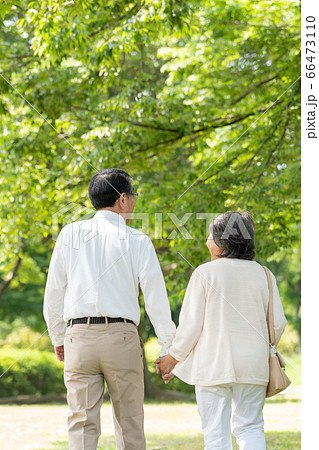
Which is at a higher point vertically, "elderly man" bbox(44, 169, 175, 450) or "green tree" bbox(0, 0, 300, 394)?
"green tree" bbox(0, 0, 300, 394)

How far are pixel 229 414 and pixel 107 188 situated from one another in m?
1.30

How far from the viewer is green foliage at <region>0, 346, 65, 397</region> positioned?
54.5 ft

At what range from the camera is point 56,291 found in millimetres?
3023

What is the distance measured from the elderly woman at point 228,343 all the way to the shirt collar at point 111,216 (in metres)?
0.47

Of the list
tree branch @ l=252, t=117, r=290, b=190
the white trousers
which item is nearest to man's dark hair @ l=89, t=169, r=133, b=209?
the white trousers

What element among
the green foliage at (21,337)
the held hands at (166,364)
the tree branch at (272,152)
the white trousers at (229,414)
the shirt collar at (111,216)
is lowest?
the green foliage at (21,337)

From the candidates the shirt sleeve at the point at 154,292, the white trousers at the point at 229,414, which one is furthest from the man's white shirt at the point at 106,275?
the white trousers at the point at 229,414

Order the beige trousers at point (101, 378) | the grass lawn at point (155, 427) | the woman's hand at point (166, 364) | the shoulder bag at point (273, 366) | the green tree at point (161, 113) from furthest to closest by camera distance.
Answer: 1. the grass lawn at point (155, 427)
2. the green tree at point (161, 113)
3. the woman's hand at point (166, 364)
4. the shoulder bag at point (273, 366)
5. the beige trousers at point (101, 378)

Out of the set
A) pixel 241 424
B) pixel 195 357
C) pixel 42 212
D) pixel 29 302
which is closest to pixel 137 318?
pixel 195 357

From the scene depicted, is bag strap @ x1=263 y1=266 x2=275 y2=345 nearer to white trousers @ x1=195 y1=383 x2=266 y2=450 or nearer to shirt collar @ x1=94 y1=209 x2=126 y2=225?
white trousers @ x1=195 y1=383 x2=266 y2=450

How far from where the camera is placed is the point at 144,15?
5.71m

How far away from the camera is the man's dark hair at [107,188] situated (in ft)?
9.92

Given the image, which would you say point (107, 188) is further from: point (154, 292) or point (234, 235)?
point (234, 235)

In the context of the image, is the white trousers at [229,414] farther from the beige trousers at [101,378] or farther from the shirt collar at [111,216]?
the shirt collar at [111,216]
